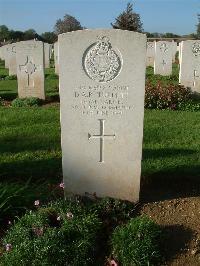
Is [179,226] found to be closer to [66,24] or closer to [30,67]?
[30,67]

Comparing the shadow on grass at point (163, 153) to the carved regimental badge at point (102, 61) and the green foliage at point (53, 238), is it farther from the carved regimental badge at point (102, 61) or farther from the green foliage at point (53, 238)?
the green foliage at point (53, 238)

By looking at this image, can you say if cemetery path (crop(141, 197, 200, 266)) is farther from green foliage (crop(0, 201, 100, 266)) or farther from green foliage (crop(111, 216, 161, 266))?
green foliage (crop(0, 201, 100, 266))

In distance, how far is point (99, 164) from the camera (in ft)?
15.5

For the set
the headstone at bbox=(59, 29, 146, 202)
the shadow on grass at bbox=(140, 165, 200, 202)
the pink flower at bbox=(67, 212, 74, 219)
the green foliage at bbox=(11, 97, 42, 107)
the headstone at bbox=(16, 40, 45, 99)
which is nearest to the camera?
the pink flower at bbox=(67, 212, 74, 219)

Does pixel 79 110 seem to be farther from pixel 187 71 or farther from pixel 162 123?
pixel 187 71

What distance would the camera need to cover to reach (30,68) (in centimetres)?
1224

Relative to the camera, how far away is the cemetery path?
392cm

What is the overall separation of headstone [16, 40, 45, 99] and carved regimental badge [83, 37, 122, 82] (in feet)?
25.7

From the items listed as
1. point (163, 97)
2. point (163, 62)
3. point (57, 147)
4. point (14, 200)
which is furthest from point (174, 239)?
point (163, 62)

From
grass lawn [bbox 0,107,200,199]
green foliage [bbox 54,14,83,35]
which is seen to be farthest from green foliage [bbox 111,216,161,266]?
green foliage [bbox 54,14,83,35]

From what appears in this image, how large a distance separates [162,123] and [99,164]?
429 cm

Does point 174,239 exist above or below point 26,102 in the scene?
below

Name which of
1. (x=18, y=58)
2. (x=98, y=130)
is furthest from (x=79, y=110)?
(x=18, y=58)

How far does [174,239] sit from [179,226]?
21cm
